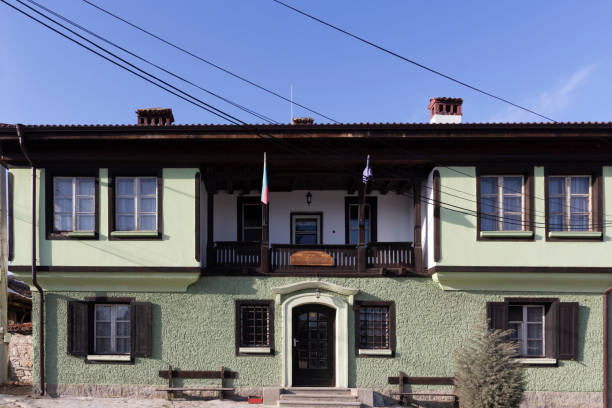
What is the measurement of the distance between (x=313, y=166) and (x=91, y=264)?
6.47 metres

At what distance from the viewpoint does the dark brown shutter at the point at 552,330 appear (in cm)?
1251

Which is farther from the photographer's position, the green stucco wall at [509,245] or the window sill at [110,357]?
the window sill at [110,357]

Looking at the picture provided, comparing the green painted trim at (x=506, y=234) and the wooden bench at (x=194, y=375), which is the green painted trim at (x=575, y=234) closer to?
the green painted trim at (x=506, y=234)

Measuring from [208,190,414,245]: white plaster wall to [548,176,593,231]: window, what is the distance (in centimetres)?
383

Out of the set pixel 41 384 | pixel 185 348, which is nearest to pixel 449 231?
pixel 185 348

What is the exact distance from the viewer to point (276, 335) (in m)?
12.9

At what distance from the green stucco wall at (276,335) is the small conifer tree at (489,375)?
1081 millimetres

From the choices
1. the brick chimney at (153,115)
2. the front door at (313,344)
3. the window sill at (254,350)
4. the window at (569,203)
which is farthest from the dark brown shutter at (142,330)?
the window at (569,203)

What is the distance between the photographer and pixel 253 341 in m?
13.0

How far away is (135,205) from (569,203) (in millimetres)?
11699

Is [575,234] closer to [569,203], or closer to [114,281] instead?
[569,203]

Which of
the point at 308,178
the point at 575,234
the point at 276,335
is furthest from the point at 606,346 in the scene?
the point at 308,178

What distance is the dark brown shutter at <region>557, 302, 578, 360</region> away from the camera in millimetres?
12438

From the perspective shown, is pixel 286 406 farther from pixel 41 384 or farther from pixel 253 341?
pixel 41 384
